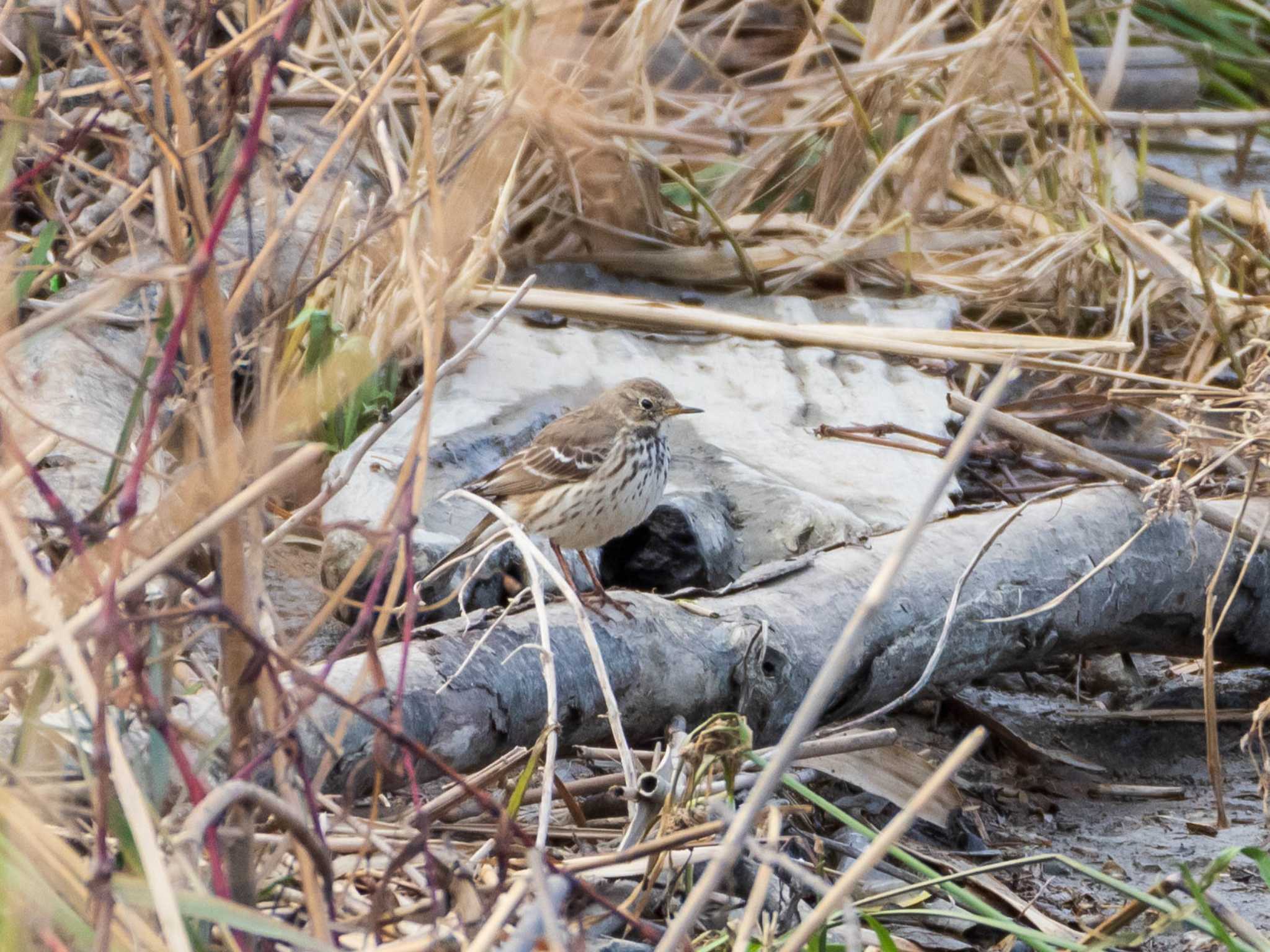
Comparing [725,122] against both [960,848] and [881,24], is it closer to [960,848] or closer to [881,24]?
[881,24]

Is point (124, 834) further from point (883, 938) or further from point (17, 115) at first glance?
point (883, 938)

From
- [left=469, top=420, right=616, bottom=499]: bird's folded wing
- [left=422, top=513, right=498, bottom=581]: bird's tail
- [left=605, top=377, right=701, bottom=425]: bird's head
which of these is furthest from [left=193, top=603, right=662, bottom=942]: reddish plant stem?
[left=605, top=377, right=701, bottom=425]: bird's head

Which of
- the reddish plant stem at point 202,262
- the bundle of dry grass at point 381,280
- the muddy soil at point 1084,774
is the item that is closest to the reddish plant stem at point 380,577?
the bundle of dry grass at point 381,280

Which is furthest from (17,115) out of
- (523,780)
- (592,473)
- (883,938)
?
(592,473)

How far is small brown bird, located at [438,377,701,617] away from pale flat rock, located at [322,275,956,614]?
0.18m

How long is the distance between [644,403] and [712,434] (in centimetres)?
45

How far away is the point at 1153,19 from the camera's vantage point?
844 centimetres

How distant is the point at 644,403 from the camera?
423 cm

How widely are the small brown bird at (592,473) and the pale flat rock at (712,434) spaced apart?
7.2 inches

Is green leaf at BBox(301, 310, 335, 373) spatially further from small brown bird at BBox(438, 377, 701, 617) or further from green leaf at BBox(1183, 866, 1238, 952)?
green leaf at BBox(1183, 866, 1238, 952)

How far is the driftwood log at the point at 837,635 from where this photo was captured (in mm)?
2504

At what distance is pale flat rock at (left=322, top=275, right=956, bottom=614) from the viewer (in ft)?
12.8

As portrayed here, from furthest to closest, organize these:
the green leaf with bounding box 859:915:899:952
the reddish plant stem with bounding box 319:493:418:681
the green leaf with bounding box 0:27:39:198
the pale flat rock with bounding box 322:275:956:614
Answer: the pale flat rock with bounding box 322:275:956:614, the green leaf with bounding box 859:915:899:952, the green leaf with bounding box 0:27:39:198, the reddish plant stem with bounding box 319:493:418:681

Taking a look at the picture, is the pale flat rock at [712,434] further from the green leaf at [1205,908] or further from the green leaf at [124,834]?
the green leaf at [124,834]
